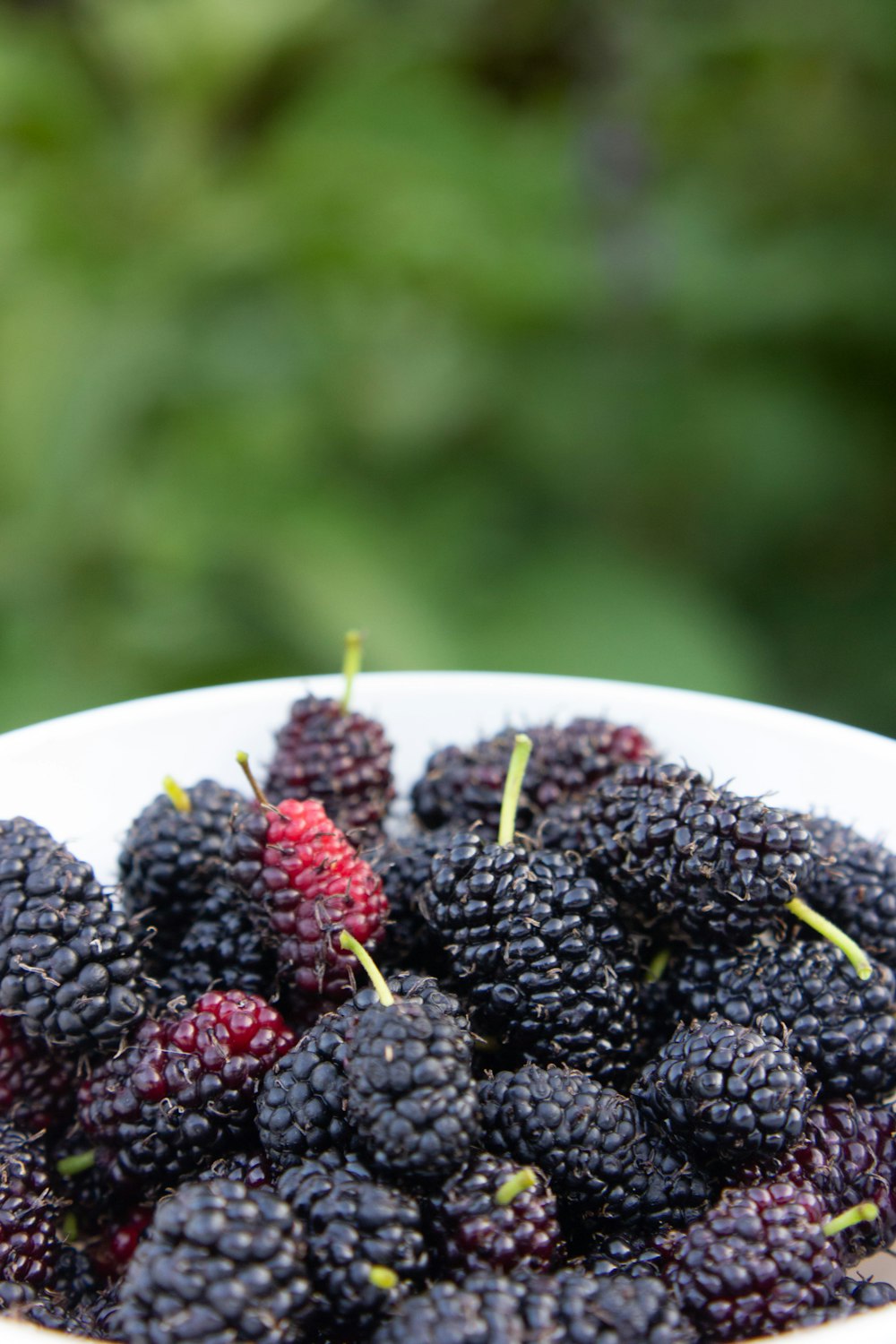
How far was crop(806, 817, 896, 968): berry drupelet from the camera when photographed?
145 cm

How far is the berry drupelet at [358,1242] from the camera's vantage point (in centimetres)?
99

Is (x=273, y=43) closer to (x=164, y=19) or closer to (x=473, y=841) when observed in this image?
(x=164, y=19)

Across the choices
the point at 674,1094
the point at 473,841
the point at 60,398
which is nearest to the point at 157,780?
the point at 473,841

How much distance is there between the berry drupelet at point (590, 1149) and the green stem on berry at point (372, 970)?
0.43 feet

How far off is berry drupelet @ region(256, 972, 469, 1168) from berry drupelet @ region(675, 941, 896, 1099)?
30 cm

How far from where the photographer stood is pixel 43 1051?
1331 mm

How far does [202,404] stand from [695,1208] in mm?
2127

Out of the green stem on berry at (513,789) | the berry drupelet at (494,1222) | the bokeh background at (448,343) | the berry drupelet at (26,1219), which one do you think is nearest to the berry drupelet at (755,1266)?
the berry drupelet at (494,1222)

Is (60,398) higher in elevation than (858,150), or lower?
lower

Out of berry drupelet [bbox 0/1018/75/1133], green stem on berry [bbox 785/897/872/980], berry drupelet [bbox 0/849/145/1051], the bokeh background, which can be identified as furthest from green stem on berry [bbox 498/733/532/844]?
the bokeh background

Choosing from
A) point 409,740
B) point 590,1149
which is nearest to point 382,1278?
point 590,1149

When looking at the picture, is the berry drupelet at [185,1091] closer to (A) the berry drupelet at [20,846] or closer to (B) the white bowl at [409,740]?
(A) the berry drupelet at [20,846]

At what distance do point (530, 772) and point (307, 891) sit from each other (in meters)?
0.39

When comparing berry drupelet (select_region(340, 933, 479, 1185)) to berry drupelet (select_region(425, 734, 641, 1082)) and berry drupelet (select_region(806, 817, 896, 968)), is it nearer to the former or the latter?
berry drupelet (select_region(425, 734, 641, 1082))
